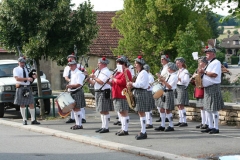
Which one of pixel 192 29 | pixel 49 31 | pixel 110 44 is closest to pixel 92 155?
pixel 49 31

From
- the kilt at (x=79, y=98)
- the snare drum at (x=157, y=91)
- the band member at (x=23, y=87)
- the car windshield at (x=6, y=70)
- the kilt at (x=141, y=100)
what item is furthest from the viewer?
the car windshield at (x=6, y=70)

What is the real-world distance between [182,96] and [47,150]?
449 cm

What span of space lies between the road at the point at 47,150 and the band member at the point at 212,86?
9.39 ft

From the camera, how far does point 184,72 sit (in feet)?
49.0

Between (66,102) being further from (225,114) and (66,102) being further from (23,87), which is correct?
(225,114)

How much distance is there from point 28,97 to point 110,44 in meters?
17.9

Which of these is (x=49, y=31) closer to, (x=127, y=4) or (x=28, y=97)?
(x=28, y=97)

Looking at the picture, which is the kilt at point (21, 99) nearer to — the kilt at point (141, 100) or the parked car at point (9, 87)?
the parked car at point (9, 87)

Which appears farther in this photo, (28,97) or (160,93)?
(28,97)

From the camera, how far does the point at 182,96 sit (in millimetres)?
15016

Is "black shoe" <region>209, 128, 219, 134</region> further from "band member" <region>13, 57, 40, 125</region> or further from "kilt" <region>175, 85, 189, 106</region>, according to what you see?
"band member" <region>13, 57, 40, 125</region>

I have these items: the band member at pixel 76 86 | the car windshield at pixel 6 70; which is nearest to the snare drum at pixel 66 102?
the band member at pixel 76 86

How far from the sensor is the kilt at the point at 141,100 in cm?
1302

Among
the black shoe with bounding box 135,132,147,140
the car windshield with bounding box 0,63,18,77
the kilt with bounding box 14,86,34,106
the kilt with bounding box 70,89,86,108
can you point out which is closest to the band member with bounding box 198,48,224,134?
the black shoe with bounding box 135,132,147,140
